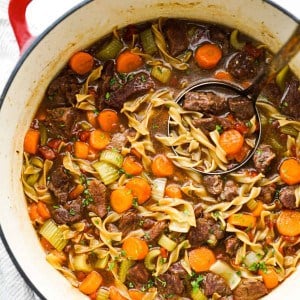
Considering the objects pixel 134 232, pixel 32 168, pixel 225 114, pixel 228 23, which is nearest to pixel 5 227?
pixel 32 168

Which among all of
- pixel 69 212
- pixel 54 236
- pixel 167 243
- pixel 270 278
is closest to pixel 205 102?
pixel 167 243

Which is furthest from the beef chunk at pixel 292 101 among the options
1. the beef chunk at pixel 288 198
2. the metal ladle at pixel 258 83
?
the beef chunk at pixel 288 198

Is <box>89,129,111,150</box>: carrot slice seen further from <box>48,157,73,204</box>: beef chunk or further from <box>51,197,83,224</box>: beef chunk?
<box>51,197,83,224</box>: beef chunk

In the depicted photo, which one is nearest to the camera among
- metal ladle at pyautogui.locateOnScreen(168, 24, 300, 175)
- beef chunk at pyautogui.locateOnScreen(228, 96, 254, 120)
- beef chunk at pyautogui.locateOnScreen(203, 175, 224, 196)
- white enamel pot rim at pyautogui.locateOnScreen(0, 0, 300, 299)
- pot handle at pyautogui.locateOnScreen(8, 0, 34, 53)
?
pot handle at pyautogui.locateOnScreen(8, 0, 34, 53)

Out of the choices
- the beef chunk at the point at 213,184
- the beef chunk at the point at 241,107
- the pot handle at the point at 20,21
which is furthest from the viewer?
the beef chunk at the point at 213,184

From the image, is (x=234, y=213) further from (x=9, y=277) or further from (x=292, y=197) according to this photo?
(x=9, y=277)

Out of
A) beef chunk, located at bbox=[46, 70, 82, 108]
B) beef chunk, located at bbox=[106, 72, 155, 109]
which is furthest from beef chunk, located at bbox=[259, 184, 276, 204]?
beef chunk, located at bbox=[46, 70, 82, 108]

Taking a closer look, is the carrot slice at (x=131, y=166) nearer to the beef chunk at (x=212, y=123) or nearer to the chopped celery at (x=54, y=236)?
the beef chunk at (x=212, y=123)
